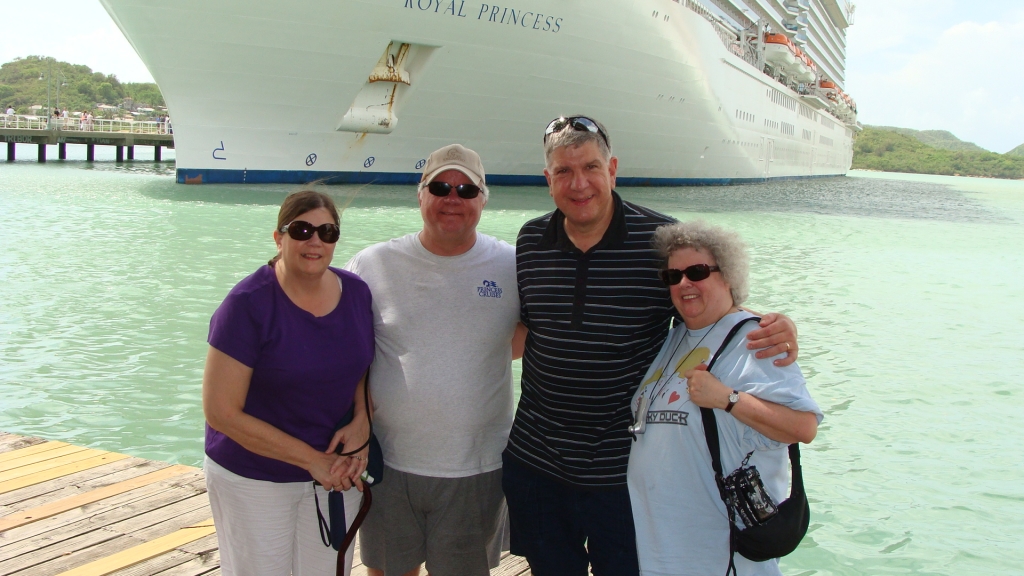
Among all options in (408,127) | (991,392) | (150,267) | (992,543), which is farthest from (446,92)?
(992,543)

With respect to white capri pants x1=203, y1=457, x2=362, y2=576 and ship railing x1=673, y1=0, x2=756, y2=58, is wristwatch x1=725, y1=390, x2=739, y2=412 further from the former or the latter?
ship railing x1=673, y1=0, x2=756, y2=58

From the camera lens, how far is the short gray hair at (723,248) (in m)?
2.00

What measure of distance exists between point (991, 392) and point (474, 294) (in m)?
5.90

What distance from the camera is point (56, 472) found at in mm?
3506

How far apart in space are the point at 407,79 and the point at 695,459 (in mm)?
16055

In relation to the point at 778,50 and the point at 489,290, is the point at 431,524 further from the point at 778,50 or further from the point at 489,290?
the point at 778,50

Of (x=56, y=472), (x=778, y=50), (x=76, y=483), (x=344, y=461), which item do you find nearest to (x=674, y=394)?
(x=344, y=461)

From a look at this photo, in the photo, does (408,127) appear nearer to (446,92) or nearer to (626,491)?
(446,92)

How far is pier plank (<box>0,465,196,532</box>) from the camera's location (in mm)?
3023

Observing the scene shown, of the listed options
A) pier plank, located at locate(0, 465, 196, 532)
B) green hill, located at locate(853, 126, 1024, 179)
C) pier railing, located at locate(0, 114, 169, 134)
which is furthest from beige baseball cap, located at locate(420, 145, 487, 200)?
green hill, located at locate(853, 126, 1024, 179)

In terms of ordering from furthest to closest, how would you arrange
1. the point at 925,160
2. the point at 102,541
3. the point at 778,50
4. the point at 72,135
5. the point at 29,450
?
the point at 925,160 → the point at 72,135 → the point at 778,50 → the point at 29,450 → the point at 102,541

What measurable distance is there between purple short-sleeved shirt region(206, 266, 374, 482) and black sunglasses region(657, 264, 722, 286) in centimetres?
83

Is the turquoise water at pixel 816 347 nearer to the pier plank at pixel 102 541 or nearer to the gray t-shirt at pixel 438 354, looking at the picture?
the pier plank at pixel 102 541

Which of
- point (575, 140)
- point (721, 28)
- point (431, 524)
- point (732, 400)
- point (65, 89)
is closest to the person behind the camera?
point (732, 400)
